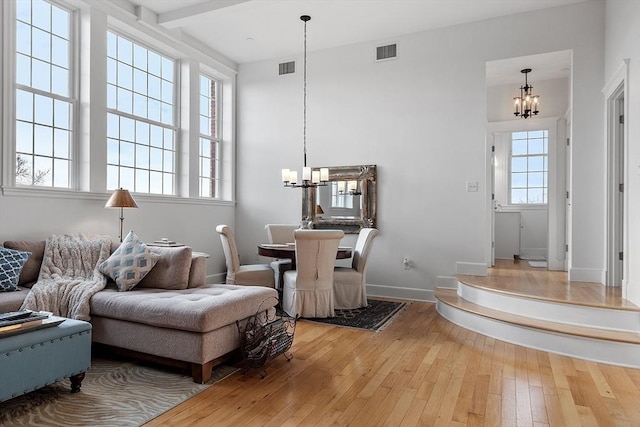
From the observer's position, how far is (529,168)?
7.75 m

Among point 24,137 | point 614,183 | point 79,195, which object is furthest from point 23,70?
point 614,183

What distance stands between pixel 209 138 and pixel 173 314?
4.10m

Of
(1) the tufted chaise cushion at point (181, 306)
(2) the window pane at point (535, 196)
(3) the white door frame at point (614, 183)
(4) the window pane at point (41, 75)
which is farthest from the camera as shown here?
(2) the window pane at point (535, 196)

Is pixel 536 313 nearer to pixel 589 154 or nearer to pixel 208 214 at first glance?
pixel 589 154

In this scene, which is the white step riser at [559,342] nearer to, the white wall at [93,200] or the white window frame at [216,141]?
the white wall at [93,200]

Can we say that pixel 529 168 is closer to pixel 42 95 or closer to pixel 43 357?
pixel 42 95

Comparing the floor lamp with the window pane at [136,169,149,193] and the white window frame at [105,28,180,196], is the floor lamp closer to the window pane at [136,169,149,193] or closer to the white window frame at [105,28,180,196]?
the white window frame at [105,28,180,196]

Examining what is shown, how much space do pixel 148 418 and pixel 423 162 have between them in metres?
4.24

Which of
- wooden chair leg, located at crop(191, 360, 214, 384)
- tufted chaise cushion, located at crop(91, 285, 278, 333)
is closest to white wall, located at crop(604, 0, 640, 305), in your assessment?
tufted chaise cushion, located at crop(91, 285, 278, 333)

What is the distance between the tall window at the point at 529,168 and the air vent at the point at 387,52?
11.8 feet

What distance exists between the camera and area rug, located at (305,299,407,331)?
4074mm

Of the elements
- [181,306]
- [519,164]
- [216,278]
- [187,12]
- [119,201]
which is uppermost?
[187,12]

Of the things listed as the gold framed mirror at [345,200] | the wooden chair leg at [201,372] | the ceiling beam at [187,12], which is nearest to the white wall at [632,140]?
the gold framed mirror at [345,200]

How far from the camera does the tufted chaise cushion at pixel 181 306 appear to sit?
103 inches
